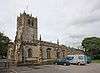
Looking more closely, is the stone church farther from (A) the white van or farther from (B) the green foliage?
(B) the green foliage

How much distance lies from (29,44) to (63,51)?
43.0ft

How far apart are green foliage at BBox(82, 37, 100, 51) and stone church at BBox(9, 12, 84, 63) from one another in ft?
32.5

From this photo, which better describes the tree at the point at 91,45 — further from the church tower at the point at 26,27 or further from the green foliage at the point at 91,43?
the church tower at the point at 26,27

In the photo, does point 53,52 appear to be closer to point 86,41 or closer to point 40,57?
point 40,57

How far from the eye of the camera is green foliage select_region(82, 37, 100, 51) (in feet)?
213

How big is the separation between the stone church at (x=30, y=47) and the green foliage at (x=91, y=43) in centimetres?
990

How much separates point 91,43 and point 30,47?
91.6ft

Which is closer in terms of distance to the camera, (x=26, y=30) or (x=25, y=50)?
(x=25, y=50)

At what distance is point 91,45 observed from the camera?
216ft

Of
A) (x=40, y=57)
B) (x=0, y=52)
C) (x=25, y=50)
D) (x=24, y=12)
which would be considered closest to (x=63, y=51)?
(x=40, y=57)

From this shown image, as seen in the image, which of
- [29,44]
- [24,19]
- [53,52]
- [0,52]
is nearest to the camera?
[0,52]

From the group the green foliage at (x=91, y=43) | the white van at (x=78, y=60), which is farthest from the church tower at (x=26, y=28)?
the green foliage at (x=91, y=43)

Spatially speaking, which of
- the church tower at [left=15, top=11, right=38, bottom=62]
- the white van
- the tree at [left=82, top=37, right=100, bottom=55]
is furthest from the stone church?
the tree at [left=82, top=37, right=100, bottom=55]

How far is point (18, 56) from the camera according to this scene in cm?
4444
